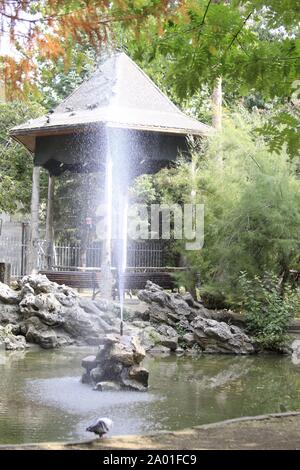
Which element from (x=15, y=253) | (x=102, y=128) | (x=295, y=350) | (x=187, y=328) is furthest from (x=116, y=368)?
(x=15, y=253)

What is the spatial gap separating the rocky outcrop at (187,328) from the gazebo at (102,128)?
4319mm

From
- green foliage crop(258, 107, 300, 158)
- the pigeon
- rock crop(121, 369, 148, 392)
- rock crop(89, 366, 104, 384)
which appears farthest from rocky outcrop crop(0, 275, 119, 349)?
green foliage crop(258, 107, 300, 158)

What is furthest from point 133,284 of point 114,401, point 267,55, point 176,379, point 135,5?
point 135,5

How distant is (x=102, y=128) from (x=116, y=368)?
834 cm

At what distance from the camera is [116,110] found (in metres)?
15.7

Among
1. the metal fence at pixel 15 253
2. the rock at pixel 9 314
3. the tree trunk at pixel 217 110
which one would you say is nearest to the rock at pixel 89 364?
the rock at pixel 9 314

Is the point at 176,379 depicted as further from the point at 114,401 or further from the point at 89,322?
the point at 89,322

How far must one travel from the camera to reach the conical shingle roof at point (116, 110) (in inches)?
586

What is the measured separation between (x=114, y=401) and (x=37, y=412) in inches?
36.3

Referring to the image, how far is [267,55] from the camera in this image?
5.05 m

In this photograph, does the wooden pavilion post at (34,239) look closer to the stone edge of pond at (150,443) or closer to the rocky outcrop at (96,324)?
the rocky outcrop at (96,324)

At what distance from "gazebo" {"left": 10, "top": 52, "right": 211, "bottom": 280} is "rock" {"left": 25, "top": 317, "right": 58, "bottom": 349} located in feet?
15.7

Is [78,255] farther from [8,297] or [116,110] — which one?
[8,297]

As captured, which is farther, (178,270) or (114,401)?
(178,270)
